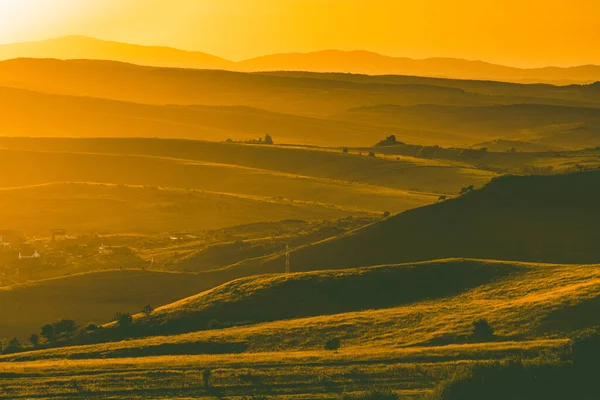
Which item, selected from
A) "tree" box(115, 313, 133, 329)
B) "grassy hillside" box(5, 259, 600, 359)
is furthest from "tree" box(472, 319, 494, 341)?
"tree" box(115, 313, 133, 329)

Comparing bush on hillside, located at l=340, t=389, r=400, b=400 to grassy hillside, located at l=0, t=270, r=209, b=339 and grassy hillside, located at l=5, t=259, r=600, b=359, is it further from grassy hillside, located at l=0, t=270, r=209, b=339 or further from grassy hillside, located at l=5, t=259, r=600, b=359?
grassy hillside, located at l=0, t=270, r=209, b=339

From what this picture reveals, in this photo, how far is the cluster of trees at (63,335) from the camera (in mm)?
62750

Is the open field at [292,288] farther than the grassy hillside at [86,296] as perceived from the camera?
No

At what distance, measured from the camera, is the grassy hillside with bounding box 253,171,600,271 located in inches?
3108

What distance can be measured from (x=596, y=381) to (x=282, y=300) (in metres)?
23.8

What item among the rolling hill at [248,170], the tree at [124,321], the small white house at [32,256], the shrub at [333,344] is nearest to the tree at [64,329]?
the tree at [124,321]

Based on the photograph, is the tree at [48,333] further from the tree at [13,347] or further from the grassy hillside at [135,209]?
the grassy hillside at [135,209]

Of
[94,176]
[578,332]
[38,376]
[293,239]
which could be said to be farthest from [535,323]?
[94,176]

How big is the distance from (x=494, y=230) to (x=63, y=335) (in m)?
32.0

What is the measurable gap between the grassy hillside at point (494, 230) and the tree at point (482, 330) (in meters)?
22.0

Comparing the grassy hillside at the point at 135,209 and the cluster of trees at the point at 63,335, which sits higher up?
the grassy hillside at the point at 135,209

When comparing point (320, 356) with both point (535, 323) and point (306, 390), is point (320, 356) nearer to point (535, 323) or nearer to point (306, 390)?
point (306, 390)

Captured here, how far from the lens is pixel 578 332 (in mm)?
52750

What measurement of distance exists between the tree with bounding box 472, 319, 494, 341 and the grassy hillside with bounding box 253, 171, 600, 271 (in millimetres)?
22024
